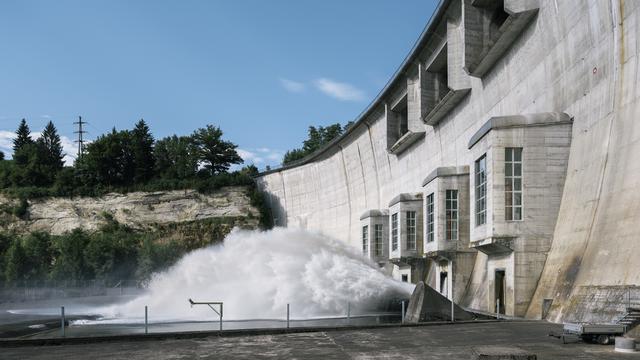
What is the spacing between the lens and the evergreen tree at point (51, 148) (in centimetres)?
10006

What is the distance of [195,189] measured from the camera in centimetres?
8681

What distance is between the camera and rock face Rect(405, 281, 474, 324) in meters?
20.8

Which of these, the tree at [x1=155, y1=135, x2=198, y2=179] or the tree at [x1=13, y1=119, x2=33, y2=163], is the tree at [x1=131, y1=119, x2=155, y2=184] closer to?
the tree at [x1=155, y1=135, x2=198, y2=179]

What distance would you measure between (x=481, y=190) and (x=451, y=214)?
660cm

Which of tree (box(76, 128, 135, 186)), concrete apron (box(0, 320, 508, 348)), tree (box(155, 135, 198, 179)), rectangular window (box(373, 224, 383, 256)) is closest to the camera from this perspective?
concrete apron (box(0, 320, 508, 348))

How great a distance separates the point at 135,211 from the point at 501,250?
69.9 metres

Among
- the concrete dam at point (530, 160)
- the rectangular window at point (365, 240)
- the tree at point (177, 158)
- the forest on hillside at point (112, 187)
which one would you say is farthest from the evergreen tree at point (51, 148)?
the concrete dam at point (530, 160)

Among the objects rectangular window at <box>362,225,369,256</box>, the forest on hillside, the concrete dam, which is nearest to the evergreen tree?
the forest on hillside

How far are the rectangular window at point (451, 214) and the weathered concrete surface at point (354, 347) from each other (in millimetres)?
11708

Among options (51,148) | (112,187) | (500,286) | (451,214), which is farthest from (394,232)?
(51,148)

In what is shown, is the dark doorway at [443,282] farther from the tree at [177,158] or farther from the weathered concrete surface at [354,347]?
the tree at [177,158]

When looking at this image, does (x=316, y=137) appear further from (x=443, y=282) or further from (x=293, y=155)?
(x=443, y=282)

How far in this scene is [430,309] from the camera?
20.8 metres

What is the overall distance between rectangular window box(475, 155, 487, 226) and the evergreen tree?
83.9 meters
